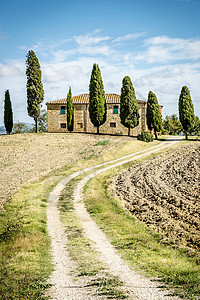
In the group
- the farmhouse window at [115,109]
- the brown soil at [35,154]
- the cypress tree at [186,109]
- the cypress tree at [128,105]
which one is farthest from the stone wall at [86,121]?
the brown soil at [35,154]

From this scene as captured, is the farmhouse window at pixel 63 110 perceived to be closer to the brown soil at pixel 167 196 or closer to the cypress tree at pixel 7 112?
the cypress tree at pixel 7 112

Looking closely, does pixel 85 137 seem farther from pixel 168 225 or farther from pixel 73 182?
pixel 168 225

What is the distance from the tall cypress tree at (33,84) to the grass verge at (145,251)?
35660 millimetres

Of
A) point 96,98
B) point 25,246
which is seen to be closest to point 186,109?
point 96,98

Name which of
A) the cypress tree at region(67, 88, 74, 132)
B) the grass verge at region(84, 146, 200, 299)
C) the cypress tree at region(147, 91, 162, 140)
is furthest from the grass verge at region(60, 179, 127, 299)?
the cypress tree at region(67, 88, 74, 132)

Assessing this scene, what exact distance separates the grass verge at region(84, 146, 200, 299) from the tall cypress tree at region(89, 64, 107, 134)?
31.0m

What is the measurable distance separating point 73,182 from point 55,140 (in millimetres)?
22225

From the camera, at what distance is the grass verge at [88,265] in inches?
252

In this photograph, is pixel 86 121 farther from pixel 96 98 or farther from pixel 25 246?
pixel 25 246

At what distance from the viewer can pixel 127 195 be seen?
57.4 ft

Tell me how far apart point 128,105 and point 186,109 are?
32.3ft

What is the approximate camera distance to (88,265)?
7969 mm

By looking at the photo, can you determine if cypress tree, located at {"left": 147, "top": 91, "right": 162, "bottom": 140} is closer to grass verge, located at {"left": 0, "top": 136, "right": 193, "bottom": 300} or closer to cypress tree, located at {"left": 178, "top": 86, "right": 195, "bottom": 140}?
cypress tree, located at {"left": 178, "top": 86, "right": 195, "bottom": 140}

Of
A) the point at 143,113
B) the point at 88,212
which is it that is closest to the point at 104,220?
the point at 88,212
